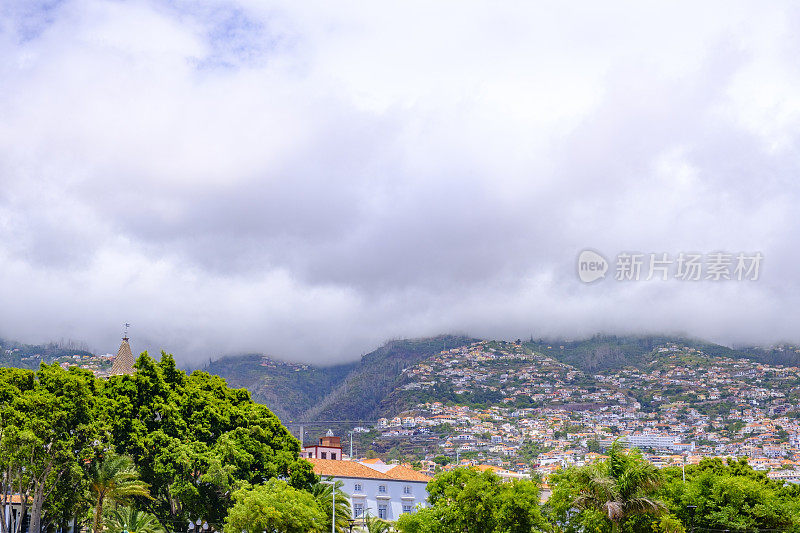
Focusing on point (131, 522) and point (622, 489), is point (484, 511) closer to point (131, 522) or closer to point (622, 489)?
point (622, 489)

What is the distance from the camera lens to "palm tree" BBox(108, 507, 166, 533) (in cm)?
4412

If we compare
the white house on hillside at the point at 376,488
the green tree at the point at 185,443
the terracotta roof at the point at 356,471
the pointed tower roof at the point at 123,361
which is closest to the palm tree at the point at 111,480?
the green tree at the point at 185,443

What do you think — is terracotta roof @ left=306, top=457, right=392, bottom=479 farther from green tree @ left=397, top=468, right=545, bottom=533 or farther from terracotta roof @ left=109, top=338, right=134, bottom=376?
green tree @ left=397, top=468, right=545, bottom=533

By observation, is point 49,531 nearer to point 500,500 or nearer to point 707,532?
point 500,500

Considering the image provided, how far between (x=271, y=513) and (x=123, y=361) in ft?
184

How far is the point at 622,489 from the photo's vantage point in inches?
1448

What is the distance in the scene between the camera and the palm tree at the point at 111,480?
147ft

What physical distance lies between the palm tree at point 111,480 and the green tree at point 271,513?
5256 mm

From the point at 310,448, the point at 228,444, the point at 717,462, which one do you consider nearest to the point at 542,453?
the point at 310,448

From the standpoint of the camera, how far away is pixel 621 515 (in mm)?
36438

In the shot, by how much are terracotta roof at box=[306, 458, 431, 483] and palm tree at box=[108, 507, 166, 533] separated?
3486cm

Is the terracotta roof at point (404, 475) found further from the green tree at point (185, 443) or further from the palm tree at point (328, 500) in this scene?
the green tree at point (185, 443)

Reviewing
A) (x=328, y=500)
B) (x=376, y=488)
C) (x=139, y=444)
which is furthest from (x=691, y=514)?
(x=376, y=488)

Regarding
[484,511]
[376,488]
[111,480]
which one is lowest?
[376,488]
